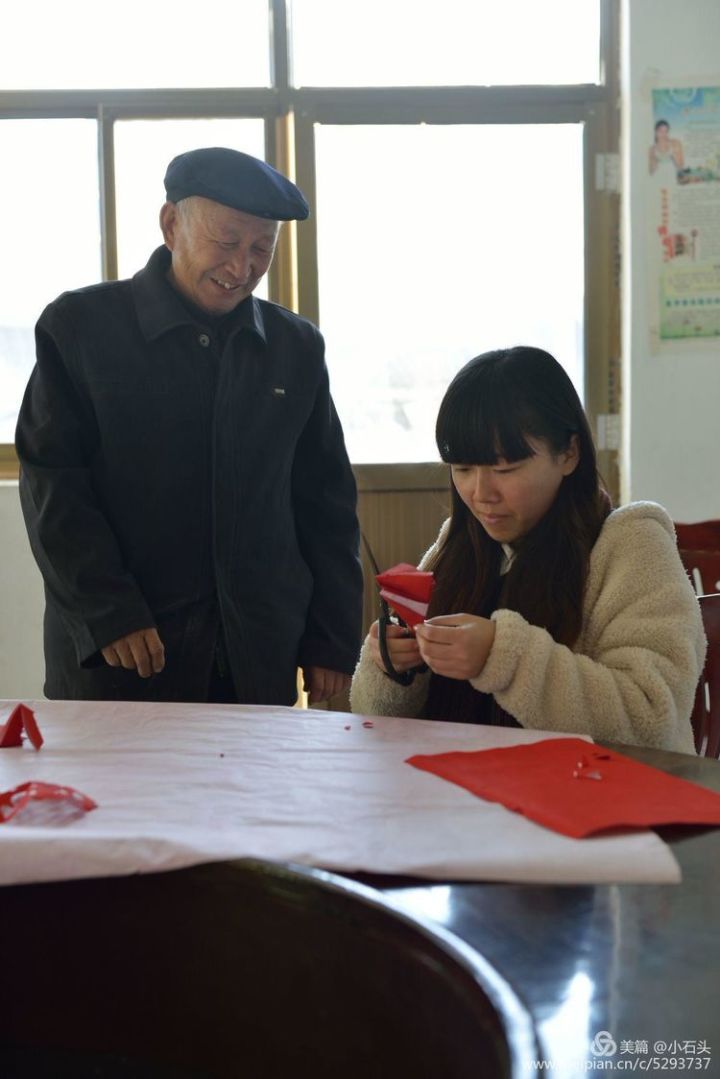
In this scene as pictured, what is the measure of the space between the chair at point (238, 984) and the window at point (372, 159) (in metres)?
2.74

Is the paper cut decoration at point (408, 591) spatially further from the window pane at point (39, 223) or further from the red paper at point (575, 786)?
the window pane at point (39, 223)

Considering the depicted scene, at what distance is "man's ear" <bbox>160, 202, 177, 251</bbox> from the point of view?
1874mm

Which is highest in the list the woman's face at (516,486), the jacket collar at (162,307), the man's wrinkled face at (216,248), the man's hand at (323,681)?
the man's wrinkled face at (216,248)

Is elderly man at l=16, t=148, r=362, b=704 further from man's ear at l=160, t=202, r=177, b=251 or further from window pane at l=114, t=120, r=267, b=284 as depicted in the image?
window pane at l=114, t=120, r=267, b=284

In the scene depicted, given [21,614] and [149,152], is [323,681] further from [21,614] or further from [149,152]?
[149,152]

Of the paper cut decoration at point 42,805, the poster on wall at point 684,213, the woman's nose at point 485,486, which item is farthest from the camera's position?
the poster on wall at point 684,213

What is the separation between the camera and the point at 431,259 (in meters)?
3.51

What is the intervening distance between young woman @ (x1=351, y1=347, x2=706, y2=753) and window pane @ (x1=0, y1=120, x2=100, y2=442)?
2.30 metres

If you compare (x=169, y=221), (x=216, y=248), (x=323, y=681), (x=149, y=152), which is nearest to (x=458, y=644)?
(x=323, y=681)

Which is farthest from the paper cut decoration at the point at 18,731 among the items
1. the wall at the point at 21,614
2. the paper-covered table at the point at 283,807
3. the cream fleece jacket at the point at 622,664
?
the wall at the point at 21,614

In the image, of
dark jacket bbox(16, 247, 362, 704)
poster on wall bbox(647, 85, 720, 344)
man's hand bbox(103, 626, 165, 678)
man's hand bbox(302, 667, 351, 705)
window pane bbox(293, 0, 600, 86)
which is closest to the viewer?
man's hand bbox(103, 626, 165, 678)

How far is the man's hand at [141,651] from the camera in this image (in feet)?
5.69

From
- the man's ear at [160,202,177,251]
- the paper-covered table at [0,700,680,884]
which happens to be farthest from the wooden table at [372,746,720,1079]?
the man's ear at [160,202,177,251]

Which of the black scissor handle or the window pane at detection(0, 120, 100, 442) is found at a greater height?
the window pane at detection(0, 120, 100, 442)
